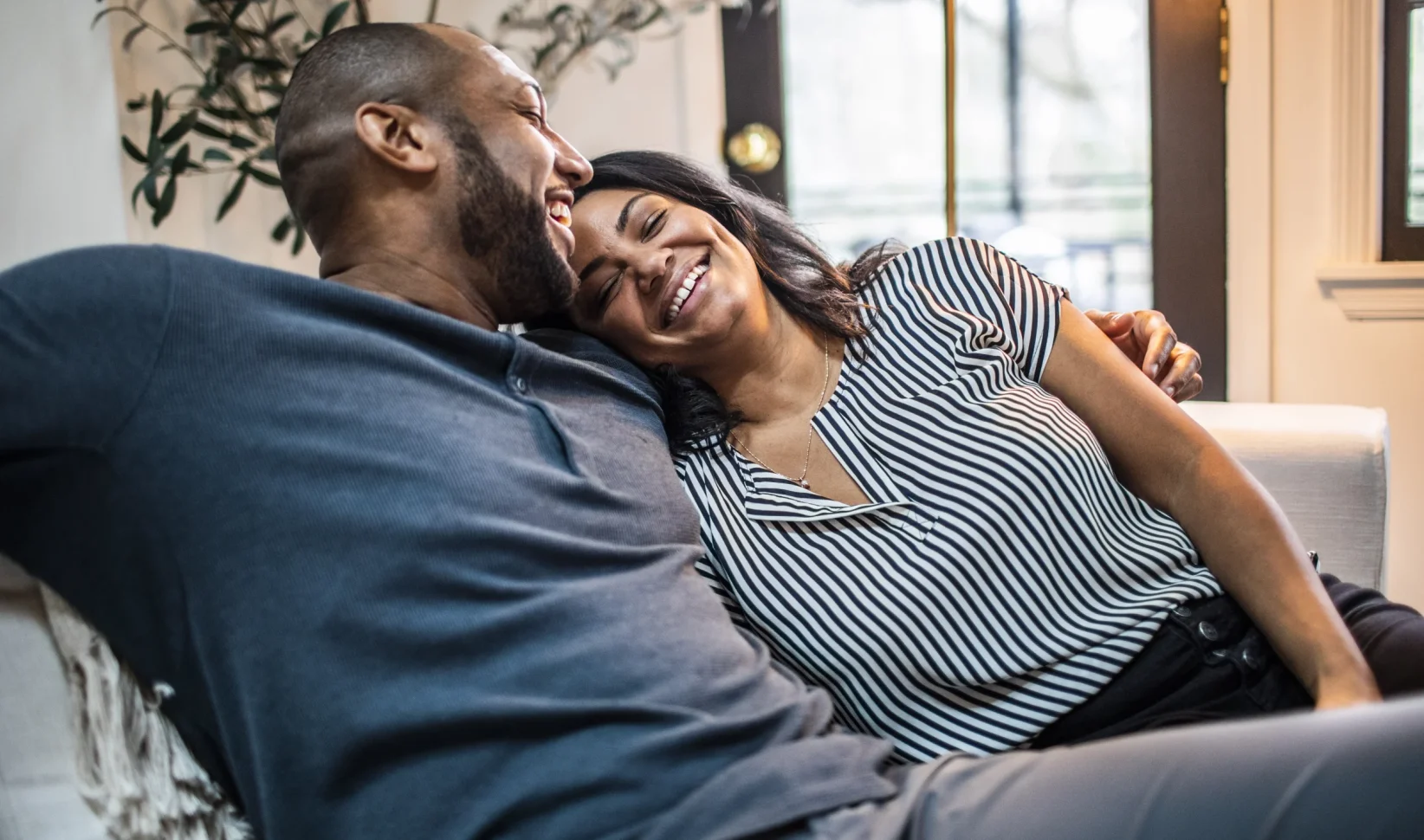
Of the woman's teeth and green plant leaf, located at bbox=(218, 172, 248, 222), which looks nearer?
the woman's teeth

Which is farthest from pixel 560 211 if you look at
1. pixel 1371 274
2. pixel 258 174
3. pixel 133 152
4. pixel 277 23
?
pixel 1371 274

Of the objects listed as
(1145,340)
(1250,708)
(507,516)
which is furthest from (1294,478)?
(507,516)

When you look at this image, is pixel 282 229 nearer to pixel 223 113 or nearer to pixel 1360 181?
pixel 223 113

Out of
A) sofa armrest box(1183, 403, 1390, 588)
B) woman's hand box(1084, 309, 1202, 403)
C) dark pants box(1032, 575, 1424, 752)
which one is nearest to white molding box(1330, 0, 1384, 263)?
sofa armrest box(1183, 403, 1390, 588)

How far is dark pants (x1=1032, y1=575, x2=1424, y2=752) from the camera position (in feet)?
3.79

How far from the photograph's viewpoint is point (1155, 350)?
140 centimetres

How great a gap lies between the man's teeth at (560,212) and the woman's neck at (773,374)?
237mm

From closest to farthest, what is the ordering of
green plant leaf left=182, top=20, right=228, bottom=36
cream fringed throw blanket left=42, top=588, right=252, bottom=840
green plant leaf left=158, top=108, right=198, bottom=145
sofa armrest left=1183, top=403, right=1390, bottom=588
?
cream fringed throw blanket left=42, top=588, right=252, bottom=840
sofa armrest left=1183, top=403, right=1390, bottom=588
green plant leaf left=158, top=108, right=198, bottom=145
green plant leaf left=182, top=20, right=228, bottom=36

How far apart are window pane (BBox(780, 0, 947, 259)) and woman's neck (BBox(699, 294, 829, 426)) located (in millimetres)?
1380

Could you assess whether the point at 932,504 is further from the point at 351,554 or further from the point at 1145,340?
the point at 351,554

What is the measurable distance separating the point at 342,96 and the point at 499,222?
0.63 feet

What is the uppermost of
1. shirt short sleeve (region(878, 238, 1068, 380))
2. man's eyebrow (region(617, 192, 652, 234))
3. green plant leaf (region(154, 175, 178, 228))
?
green plant leaf (region(154, 175, 178, 228))

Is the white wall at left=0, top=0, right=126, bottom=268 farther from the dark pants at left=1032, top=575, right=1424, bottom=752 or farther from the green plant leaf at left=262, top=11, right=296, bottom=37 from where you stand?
the dark pants at left=1032, top=575, right=1424, bottom=752

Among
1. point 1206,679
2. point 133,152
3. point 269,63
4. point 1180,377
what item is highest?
point 269,63
